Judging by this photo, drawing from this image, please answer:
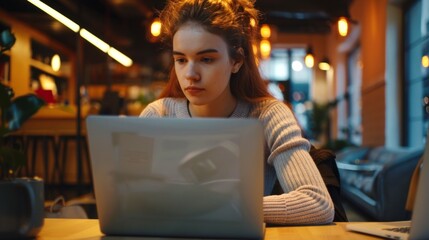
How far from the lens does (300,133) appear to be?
1677 millimetres

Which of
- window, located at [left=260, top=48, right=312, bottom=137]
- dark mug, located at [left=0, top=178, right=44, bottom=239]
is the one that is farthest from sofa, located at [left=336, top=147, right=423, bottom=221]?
window, located at [left=260, top=48, right=312, bottom=137]

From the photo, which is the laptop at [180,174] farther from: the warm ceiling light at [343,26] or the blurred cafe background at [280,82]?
the warm ceiling light at [343,26]

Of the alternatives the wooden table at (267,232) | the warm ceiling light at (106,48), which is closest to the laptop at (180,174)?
the wooden table at (267,232)

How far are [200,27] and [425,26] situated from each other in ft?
19.7

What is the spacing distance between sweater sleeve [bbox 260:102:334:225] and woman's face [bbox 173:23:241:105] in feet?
0.81

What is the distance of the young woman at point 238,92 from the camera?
1.45 metres

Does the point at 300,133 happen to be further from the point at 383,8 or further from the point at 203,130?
the point at 383,8

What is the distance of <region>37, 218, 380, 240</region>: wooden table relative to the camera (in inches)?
46.7

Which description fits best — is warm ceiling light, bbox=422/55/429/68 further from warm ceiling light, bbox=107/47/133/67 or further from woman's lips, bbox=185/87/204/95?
woman's lips, bbox=185/87/204/95

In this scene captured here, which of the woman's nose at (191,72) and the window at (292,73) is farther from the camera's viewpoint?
the window at (292,73)

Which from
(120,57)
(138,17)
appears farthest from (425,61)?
(138,17)

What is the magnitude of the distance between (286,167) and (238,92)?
0.44 m

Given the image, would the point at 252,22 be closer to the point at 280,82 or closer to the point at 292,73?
the point at 280,82

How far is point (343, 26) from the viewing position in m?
6.65
